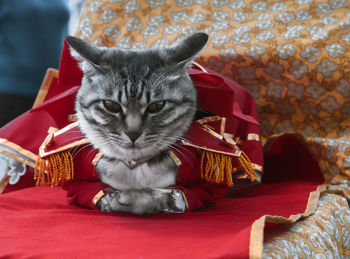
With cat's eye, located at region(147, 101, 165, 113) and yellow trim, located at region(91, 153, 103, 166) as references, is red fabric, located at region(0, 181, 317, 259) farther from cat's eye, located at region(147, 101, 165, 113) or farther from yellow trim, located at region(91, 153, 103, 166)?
cat's eye, located at region(147, 101, 165, 113)

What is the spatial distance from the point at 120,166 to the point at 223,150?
0.24 metres

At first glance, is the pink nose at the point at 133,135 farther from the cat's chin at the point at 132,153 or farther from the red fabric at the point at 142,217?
the red fabric at the point at 142,217

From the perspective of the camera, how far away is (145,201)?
0.83m

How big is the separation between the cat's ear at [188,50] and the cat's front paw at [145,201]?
0.93ft

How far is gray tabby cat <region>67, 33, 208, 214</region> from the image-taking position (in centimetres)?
78

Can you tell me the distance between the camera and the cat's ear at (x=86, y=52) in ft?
2.55

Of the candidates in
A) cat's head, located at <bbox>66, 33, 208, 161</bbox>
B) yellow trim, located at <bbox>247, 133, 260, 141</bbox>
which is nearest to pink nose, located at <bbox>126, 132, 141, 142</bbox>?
cat's head, located at <bbox>66, 33, 208, 161</bbox>

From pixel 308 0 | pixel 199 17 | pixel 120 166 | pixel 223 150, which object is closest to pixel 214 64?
pixel 199 17

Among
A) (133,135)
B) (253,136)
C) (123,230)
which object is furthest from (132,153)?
(253,136)

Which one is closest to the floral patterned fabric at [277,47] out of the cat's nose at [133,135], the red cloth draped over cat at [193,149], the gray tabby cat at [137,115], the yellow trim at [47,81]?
the yellow trim at [47,81]

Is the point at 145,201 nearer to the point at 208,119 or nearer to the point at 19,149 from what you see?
the point at 208,119

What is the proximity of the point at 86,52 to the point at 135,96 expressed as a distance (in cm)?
14

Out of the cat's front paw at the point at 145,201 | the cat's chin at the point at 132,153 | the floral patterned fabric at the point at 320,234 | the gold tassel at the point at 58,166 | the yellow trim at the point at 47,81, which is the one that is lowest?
the floral patterned fabric at the point at 320,234

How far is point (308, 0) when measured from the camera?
1331mm
